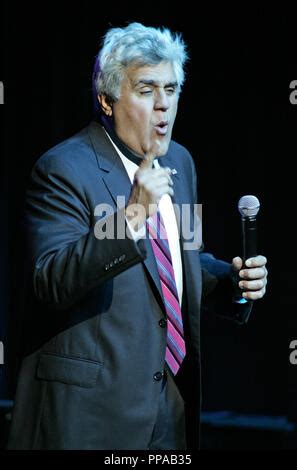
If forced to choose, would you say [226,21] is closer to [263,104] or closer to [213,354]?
[263,104]

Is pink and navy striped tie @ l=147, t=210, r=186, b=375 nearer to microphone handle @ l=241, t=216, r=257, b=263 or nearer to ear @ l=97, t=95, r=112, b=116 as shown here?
microphone handle @ l=241, t=216, r=257, b=263

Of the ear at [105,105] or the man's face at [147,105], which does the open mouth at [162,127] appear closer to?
the man's face at [147,105]

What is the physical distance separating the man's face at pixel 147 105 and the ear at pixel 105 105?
0.14 feet

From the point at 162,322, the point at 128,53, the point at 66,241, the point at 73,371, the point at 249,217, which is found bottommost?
the point at 73,371

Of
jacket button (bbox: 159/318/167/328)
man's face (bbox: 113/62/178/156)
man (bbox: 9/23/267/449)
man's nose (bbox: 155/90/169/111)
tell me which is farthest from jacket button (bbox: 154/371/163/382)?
man's nose (bbox: 155/90/169/111)

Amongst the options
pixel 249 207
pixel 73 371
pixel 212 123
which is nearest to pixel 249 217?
pixel 249 207

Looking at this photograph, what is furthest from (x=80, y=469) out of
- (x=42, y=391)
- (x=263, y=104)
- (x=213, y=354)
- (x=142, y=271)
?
(x=263, y=104)

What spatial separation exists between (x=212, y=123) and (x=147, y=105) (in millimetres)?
1392

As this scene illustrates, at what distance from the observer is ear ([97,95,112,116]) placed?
2068mm

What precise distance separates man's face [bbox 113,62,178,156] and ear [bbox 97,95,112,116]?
4 centimetres

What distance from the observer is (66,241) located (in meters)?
1.77

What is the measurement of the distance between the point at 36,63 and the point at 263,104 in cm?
103

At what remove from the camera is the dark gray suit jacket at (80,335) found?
1786mm

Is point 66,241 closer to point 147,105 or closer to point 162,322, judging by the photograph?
point 162,322
